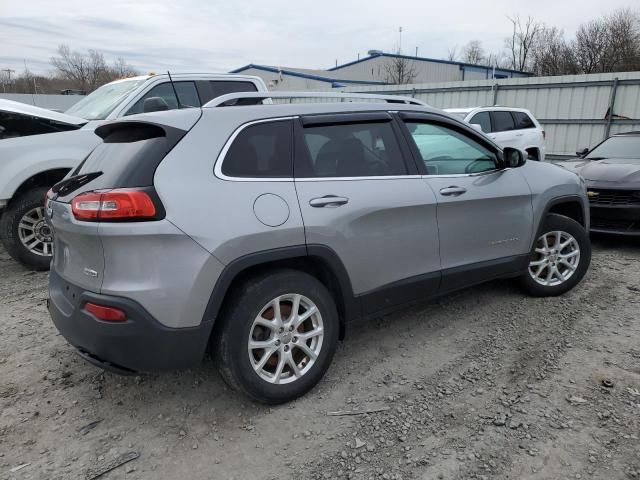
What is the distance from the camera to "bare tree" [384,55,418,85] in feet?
140

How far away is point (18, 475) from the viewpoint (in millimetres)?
2346

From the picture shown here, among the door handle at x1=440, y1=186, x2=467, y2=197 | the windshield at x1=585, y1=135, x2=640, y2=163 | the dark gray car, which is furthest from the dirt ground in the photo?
the windshield at x1=585, y1=135, x2=640, y2=163

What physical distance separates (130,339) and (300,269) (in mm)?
1048

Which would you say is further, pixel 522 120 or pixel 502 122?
pixel 522 120

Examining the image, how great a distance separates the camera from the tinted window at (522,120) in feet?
35.7

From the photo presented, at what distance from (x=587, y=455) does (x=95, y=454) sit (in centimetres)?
252

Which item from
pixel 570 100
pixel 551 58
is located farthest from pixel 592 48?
pixel 570 100

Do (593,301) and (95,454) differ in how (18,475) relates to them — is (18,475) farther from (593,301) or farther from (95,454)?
(593,301)

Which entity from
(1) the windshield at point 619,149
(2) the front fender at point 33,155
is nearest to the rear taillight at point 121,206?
(2) the front fender at point 33,155

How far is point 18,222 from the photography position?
516cm

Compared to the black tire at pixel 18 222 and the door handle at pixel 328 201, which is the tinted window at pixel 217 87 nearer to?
the black tire at pixel 18 222

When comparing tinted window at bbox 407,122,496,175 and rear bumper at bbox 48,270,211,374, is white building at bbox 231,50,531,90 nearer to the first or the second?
tinted window at bbox 407,122,496,175

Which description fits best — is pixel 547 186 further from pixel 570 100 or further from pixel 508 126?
pixel 570 100

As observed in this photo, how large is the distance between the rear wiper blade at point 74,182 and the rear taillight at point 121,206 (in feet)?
0.92
